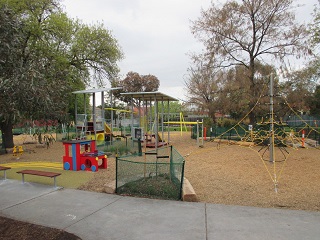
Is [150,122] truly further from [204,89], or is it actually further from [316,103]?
[316,103]

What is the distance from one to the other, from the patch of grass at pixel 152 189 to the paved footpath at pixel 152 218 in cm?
33

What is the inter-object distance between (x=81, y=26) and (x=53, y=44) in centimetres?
411

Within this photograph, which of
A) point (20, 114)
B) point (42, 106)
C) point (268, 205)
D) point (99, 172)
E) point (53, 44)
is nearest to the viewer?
point (20, 114)

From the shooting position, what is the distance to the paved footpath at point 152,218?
14.2ft

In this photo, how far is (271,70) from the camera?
19.3m

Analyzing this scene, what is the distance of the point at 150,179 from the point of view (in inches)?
287

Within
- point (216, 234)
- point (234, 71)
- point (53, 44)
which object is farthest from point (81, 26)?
point (216, 234)

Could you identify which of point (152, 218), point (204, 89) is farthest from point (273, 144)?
point (204, 89)

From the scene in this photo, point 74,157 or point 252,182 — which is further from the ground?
point 74,157

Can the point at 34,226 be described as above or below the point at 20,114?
below

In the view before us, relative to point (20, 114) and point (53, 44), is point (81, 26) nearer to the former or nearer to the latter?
point (53, 44)

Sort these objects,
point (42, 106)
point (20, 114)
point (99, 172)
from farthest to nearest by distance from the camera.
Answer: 1. point (99, 172)
2. point (42, 106)
3. point (20, 114)

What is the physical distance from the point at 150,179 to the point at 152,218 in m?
2.35

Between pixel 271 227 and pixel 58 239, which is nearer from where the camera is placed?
pixel 58 239
